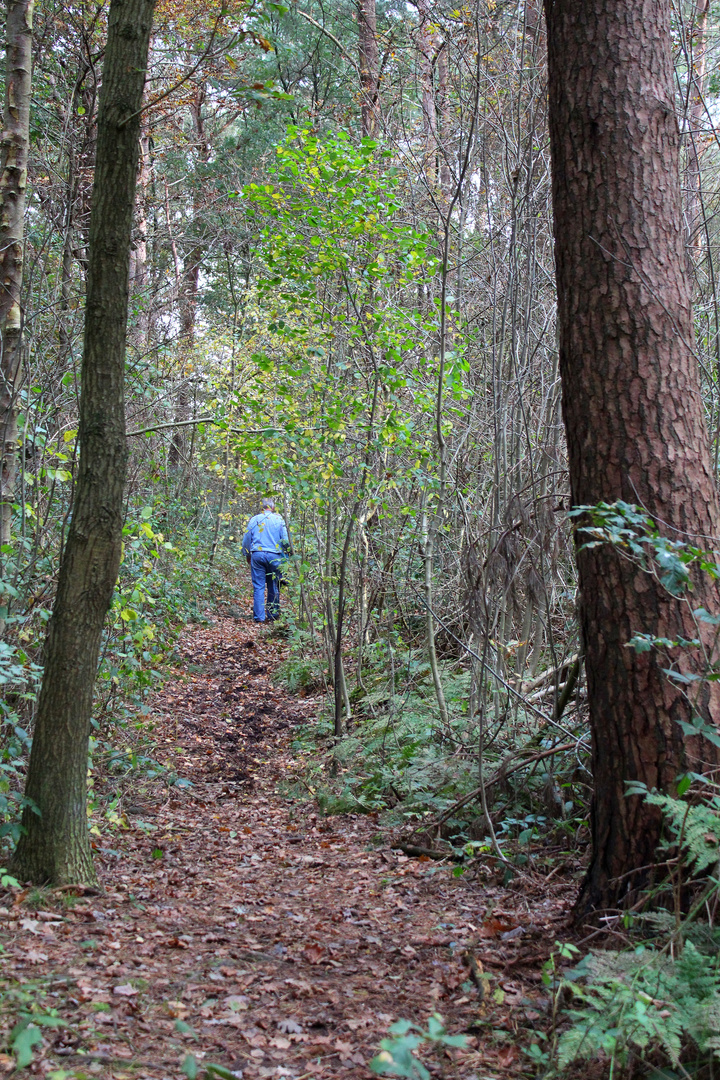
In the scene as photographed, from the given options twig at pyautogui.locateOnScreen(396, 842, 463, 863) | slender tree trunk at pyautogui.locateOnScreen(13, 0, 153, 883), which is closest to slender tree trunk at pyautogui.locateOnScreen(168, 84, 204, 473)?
slender tree trunk at pyautogui.locateOnScreen(13, 0, 153, 883)

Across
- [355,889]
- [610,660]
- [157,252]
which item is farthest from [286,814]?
[157,252]

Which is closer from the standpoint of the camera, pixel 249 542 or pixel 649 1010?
pixel 649 1010

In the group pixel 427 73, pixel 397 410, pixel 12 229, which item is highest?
pixel 427 73

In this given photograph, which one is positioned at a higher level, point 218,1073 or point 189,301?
point 189,301

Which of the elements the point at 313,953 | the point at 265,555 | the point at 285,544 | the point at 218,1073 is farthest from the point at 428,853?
the point at 265,555

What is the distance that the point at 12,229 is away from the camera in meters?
4.93

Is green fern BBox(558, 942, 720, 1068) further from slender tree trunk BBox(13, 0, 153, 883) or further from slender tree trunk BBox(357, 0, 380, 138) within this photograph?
slender tree trunk BBox(357, 0, 380, 138)

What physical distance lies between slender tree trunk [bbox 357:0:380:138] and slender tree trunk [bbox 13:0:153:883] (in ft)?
17.3

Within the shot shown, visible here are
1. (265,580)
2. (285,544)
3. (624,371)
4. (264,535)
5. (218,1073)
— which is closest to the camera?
(218,1073)

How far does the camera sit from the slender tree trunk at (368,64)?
31.1 ft

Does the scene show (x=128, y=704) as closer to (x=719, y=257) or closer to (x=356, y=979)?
(x=356, y=979)

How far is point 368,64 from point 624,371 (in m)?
9.59

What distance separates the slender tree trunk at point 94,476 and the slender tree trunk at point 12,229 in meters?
0.87

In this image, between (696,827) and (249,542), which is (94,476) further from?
(249,542)
